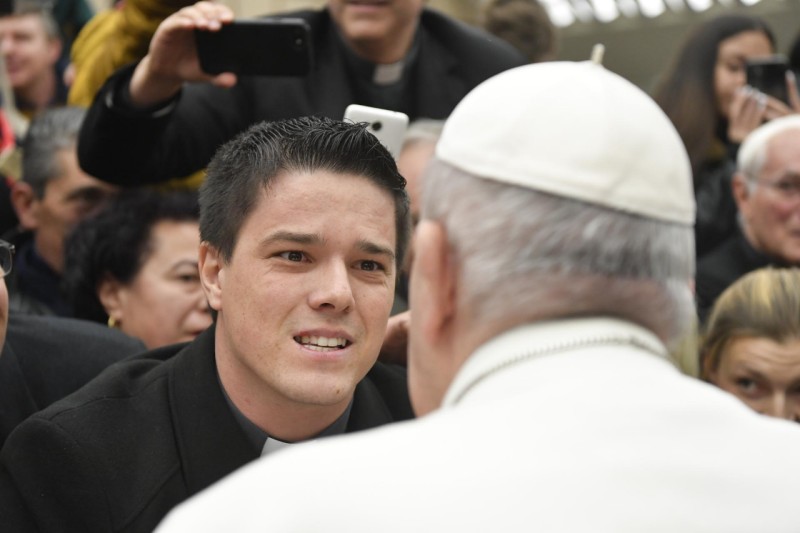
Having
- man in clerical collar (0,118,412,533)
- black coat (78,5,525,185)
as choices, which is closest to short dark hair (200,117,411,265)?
man in clerical collar (0,118,412,533)

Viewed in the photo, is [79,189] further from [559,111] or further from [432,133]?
[559,111]

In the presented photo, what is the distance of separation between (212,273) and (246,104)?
105cm

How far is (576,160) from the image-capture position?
175 centimetres

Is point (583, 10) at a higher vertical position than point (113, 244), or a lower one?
lower

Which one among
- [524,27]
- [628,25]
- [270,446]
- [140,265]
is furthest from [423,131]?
[628,25]

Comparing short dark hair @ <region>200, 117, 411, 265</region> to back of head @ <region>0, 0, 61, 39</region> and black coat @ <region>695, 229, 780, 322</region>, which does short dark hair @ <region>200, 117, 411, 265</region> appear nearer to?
black coat @ <region>695, 229, 780, 322</region>

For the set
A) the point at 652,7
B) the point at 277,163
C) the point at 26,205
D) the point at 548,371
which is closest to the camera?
the point at 548,371

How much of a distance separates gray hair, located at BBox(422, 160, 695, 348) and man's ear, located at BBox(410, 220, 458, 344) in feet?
0.07

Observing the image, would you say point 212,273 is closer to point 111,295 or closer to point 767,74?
point 111,295

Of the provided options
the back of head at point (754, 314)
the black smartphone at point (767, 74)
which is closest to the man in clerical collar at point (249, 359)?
Result: the back of head at point (754, 314)

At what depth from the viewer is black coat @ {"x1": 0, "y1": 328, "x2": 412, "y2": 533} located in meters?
2.72

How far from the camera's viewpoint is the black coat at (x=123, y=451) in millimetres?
2721

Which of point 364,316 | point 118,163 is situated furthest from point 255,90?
point 364,316

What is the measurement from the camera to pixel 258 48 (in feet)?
12.3
